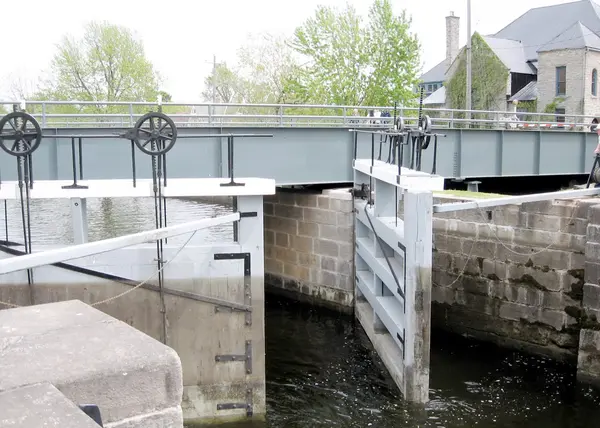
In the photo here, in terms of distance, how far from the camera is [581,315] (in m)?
9.64

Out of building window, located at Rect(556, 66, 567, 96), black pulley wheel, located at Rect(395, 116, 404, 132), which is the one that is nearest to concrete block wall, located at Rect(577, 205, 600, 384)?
black pulley wheel, located at Rect(395, 116, 404, 132)

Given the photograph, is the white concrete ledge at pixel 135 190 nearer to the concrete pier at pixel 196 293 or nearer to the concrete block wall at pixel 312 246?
the concrete pier at pixel 196 293

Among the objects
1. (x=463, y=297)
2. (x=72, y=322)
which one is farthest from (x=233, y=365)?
(x=72, y=322)

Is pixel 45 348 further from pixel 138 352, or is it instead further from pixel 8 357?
pixel 138 352

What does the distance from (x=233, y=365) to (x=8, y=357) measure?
6813mm

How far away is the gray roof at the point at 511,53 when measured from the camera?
4678 cm

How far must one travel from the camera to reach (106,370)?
1641 millimetres

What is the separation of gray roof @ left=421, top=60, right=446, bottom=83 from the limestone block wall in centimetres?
4859

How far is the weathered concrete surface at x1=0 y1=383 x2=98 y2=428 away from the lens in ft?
4.47

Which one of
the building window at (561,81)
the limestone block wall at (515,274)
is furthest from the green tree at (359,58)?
the limestone block wall at (515,274)

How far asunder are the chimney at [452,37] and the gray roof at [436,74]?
182 inches

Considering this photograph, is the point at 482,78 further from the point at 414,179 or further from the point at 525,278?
the point at 414,179

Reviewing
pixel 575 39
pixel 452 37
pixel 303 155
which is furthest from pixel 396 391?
pixel 452 37

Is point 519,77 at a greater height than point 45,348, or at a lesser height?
greater
